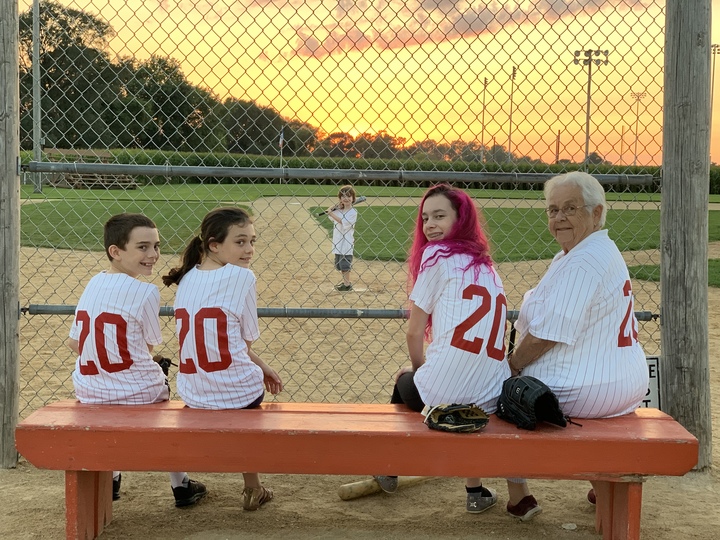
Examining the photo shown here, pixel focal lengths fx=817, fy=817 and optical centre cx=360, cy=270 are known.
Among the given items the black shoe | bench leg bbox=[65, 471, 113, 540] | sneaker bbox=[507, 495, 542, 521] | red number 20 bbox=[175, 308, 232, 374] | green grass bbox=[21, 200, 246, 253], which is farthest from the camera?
green grass bbox=[21, 200, 246, 253]

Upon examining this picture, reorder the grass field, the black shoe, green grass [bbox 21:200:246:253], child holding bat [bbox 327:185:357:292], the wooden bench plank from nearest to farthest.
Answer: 1. the wooden bench plank
2. the black shoe
3. child holding bat [bbox 327:185:357:292]
4. the grass field
5. green grass [bbox 21:200:246:253]

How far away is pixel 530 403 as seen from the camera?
314cm

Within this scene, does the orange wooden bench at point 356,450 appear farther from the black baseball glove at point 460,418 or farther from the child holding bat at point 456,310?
the child holding bat at point 456,310

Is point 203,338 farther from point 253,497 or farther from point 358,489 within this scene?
point 358,489

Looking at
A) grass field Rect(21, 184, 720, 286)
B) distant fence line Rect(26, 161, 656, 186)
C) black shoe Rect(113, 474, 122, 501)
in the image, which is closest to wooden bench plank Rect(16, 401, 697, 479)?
black shoe Rect(113, 474, 122, 501)

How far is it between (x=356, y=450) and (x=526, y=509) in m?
1.04

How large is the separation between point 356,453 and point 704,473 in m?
2.23

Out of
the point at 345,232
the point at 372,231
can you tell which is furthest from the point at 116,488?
the point at 372,231

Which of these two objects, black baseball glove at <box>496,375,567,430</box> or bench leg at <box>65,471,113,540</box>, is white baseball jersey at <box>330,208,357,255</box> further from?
black baseball glove at <box>496,375,567,430</box>

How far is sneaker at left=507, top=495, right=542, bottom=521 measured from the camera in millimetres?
3779

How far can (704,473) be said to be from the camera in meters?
4.39

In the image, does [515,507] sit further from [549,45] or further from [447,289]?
[549,45]

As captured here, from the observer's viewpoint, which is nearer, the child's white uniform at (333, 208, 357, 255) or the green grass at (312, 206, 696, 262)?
the child's white uniform at (333, 208, 357, 255)

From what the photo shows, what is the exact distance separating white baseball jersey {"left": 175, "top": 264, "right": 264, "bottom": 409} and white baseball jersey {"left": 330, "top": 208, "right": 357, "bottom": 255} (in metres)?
6.74
